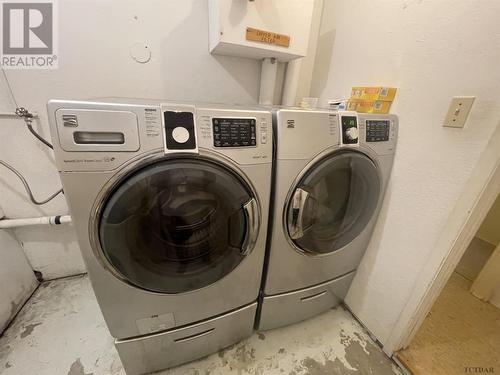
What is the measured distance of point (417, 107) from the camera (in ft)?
2.57

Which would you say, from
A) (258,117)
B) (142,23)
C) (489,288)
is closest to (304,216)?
(258,117)

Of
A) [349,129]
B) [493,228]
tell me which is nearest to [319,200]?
[349,129]

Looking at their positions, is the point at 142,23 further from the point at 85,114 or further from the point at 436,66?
the point at 436,66

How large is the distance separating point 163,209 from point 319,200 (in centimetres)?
55

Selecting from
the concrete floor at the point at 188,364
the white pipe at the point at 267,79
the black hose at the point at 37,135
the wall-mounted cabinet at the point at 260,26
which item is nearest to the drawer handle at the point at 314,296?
the concrete floor at the point at 188,364

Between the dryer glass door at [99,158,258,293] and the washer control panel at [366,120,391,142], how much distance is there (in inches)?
20.5

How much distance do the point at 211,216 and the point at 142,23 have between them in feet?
3.21

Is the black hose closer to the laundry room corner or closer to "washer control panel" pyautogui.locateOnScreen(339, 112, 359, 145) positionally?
the laundry room corner

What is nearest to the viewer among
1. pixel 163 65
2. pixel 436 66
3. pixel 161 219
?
pixel 161 219

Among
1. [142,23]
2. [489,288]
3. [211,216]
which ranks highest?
[142,23]

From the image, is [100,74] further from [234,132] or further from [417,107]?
[417,107]

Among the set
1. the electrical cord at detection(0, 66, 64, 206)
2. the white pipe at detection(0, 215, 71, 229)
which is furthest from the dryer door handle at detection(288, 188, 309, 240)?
the white pipe at detection(0, 215, 71, 229)

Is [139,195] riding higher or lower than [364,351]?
higher

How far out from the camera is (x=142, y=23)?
0.97 metres
